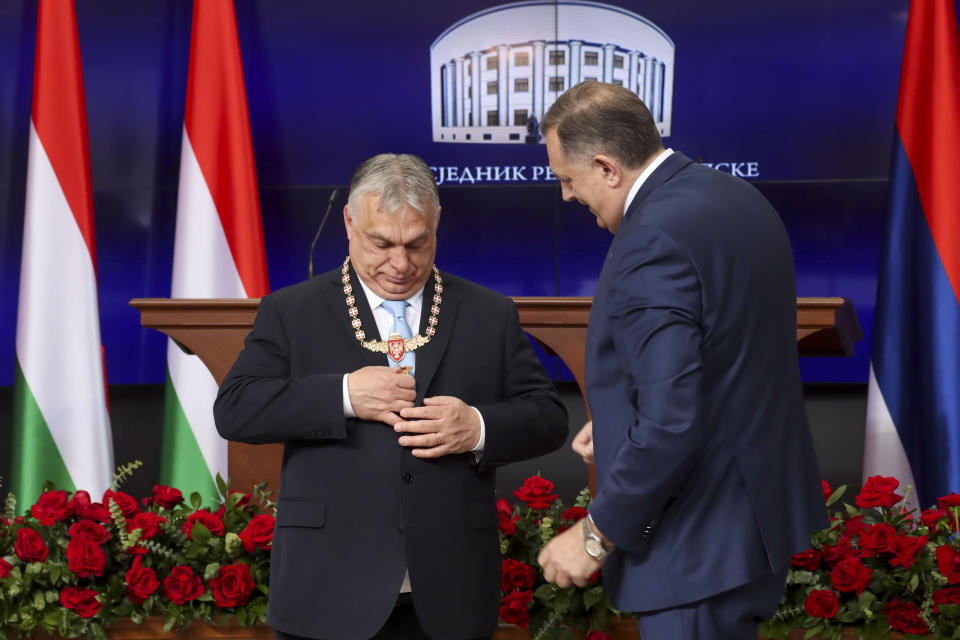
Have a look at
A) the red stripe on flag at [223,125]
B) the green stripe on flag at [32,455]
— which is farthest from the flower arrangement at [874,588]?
the green stripe on flag at [32,455]

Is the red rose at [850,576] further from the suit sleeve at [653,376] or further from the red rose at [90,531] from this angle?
the red rose at [90,531]

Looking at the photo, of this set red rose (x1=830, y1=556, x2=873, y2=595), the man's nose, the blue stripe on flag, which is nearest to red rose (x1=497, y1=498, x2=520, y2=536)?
red rose (x1=830, y1=556, x2=873, y2=595)

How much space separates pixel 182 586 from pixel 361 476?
2.74 ft

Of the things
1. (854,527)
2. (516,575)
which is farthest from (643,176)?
(854,527)

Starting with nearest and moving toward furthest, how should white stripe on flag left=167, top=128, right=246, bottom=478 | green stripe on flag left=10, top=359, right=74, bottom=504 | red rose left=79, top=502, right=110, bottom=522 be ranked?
red rose left=79, top=502, right=110, bottom=522 → green stripe on flag left=10, top=359, right=74, bottom=504 → white stripe on flag left=167, top=128, right=246, bottom=478

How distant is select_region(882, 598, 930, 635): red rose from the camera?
2.35 m

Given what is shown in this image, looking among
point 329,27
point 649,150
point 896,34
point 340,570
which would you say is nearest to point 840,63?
point 896,34

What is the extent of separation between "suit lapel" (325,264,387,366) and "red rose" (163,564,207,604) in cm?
89

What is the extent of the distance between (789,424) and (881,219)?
3609mm

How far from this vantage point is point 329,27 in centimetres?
503

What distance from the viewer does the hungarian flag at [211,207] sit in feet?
13.0

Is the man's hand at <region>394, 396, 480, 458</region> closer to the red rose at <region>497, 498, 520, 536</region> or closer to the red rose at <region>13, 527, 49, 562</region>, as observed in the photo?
the red rose at <region>497, 498, 520, 536</region>

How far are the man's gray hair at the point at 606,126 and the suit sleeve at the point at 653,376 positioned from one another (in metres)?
0.18

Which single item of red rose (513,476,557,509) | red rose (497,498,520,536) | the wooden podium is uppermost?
the wooden podium
